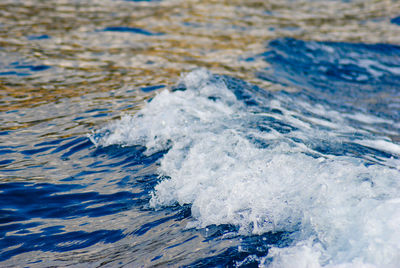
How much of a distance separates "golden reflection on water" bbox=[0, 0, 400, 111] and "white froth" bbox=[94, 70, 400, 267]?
1755 mm

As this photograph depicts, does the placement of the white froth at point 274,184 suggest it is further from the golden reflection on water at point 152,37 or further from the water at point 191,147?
the golden reflection on water at point 152,37

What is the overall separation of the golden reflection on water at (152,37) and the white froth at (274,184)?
5.76ft

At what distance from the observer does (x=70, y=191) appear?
135 inches

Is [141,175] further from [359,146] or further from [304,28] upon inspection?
[304,28]

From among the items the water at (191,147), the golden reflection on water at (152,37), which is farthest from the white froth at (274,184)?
the golden reflection on water at (152,37)

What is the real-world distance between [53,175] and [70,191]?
33 cm

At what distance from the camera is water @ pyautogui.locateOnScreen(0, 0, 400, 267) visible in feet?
8.78

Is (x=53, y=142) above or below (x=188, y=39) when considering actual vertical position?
below

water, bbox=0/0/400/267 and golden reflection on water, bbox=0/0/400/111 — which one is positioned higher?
golden reflection on water, bbox=0/0/400/111

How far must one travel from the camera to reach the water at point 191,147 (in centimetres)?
268

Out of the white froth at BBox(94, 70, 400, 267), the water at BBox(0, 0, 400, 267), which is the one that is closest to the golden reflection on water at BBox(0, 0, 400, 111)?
the water at BBox(0, 0, 400, 267)

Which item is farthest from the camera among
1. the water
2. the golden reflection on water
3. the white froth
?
the golden reflection on water

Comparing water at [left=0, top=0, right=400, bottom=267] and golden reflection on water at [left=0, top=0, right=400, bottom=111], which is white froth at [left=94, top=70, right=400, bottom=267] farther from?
golden reflection on water at [left=0, top=0, right=400, bottom=111]

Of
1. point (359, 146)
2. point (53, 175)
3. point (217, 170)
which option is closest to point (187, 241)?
point (217, 170)
